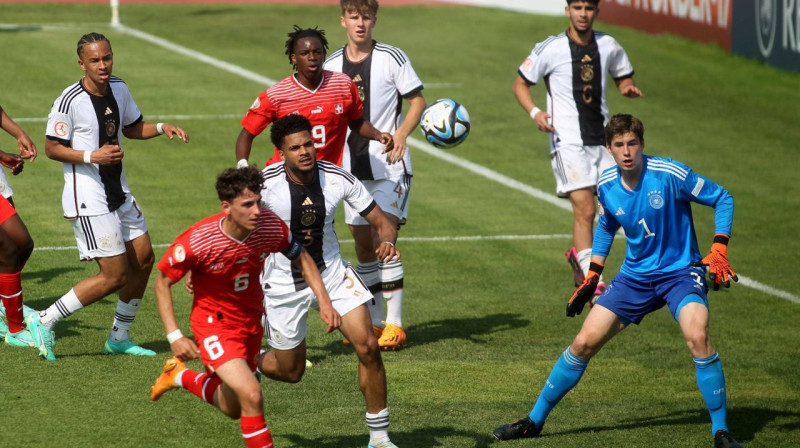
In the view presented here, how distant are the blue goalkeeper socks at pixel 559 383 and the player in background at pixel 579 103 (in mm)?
3812

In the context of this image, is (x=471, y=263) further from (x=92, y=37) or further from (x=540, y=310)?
(x=92, y=37)

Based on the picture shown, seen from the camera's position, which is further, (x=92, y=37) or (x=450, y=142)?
(x=450, y=142)

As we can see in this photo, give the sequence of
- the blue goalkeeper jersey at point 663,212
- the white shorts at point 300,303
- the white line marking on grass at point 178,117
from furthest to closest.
Answer: 1. the white line marking on grass at point 178,117
2. the blue goalkeeper jersey at point 663,212
3. the white shorts at point 300,303

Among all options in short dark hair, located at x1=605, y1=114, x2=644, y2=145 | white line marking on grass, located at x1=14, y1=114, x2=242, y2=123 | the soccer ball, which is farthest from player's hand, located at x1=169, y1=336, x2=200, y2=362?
white line marking on grass, located at x1=14, y1=114, x2=242, y2=123

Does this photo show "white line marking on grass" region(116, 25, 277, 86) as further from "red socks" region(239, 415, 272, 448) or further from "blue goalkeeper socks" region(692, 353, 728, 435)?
"red socks" region(239, 415, 272, 448)

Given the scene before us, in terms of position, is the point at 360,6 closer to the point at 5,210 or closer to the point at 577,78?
the point at 577,78

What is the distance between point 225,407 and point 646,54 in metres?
20.3

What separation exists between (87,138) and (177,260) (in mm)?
2862

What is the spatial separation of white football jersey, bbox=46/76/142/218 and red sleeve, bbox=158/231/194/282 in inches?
104

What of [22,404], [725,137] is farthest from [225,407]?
[725,137]

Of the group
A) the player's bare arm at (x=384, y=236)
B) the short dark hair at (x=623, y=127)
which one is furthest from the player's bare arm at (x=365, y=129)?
the short dark hair at (x=623, y=127)

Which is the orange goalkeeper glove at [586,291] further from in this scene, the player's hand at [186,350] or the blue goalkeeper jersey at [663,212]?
the player's hand at [186,350]

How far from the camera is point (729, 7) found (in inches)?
952

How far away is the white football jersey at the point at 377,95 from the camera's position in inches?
412
